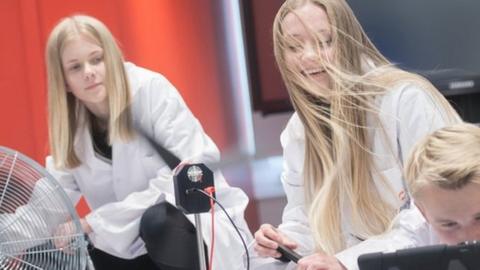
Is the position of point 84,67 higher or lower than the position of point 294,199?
higher

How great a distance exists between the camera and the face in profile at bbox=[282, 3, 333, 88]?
6.38 feet

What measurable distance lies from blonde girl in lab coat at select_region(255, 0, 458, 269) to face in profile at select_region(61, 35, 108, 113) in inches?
31.3

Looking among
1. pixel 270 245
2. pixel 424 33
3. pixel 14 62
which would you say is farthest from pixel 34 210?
pixel 424 33

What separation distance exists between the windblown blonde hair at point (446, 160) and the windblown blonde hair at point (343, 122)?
1.29 ft

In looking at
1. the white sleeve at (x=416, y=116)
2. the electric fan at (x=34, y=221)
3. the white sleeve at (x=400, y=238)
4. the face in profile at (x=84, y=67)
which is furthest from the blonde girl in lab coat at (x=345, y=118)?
the face in profile at (x=84, y=67)

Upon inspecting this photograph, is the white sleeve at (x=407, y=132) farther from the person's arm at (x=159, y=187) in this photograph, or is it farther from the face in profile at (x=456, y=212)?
the person's arm at (x=159, y=187)

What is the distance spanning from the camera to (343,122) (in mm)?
1918

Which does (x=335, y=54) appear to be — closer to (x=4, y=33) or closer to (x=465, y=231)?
(x=465, y=231)

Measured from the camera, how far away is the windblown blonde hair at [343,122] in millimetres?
1899

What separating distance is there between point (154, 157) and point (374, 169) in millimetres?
847

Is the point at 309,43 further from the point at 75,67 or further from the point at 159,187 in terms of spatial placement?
the point at 75,67

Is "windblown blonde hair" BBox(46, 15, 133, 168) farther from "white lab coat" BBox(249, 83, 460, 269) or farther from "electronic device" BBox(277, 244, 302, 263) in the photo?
"electronic device" BBox(277, 244, 302, 263)

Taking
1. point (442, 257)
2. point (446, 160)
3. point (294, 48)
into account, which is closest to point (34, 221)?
point (294, 48)

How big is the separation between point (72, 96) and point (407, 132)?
3.91ft
